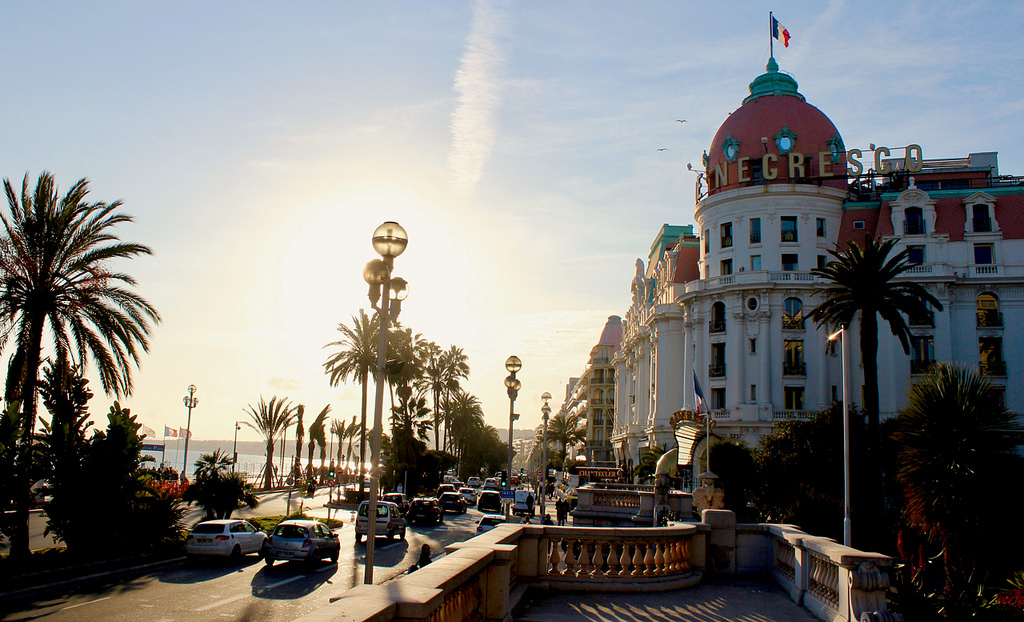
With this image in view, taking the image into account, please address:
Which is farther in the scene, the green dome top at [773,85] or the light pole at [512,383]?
the green dome top at [773,85]

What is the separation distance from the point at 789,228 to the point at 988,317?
14.1 m

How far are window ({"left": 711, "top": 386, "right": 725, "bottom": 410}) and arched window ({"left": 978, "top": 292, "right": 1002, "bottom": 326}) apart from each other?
17.4m

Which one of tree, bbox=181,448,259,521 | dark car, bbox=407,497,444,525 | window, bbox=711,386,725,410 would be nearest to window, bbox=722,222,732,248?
window, bbox=711,386,725,410

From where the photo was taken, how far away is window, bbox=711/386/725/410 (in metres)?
54.8

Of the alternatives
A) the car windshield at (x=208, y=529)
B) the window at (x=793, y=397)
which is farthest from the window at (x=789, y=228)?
the car windshield at (x=208, y=529)

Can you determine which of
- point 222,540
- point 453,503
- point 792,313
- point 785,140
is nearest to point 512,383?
point 222,540

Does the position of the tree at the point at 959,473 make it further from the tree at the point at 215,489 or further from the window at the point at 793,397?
the window at the point at 793,397

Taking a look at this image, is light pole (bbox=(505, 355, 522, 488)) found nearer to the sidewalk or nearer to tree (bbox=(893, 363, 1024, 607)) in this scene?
tree (bbox=(893, 363, 1024, 607))

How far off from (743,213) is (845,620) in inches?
1890

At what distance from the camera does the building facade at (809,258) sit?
2015 inches

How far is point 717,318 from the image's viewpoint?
55844 millimetres

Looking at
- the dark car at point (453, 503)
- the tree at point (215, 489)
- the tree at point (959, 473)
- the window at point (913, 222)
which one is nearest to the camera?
the tree at point (959, 473)

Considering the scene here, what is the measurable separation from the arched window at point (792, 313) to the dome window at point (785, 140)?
10.5 meters

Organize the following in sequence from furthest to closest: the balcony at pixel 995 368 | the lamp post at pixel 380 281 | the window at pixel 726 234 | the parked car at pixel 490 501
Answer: the window at pixel 726 234, the parked car at pixel 490 501, the balcony at pixel 995 368, the lamp post at pixel 380 281
